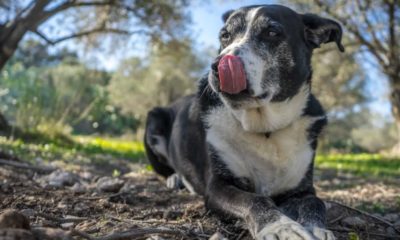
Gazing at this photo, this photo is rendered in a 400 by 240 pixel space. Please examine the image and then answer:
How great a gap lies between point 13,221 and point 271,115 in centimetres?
197

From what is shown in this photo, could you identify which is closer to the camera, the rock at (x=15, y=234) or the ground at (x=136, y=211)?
the rock at (x=15, y=234)

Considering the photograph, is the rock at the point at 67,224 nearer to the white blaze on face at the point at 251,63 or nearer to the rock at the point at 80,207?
the rock at the point at 80,207

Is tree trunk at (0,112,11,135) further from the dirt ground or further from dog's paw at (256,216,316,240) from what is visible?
dog's paw at (256,216,316,240)

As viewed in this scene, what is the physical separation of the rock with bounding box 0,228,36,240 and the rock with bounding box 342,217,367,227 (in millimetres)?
2064

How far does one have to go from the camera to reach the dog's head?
2744 mm

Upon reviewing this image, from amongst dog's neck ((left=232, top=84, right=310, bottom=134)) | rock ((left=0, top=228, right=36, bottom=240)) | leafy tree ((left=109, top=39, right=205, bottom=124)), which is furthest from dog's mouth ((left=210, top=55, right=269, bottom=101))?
leafy tree ((left=109, top=39, right=205, bottom=124))

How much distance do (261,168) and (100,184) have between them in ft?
4.99

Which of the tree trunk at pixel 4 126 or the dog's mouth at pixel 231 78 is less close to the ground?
the dog's mouth at pixel 231 78

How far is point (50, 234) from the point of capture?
1.71 metres

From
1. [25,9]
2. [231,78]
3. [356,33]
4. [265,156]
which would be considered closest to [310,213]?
[265,156]

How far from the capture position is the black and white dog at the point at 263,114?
9.18 feet

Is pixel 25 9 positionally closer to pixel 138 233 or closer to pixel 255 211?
pixel 255 211

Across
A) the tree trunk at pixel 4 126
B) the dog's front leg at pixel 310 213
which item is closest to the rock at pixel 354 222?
the dog's front leg at pixel 310 213

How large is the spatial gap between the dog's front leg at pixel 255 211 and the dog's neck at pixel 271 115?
0.45 meters
